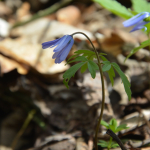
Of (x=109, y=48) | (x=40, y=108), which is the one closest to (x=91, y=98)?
(x=40, y=108)

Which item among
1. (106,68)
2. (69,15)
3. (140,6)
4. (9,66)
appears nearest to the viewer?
(106,68)

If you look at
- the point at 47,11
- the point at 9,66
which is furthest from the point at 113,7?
the point at 47,11

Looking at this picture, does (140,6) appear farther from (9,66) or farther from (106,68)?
(9,66)

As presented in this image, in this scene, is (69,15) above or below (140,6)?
below

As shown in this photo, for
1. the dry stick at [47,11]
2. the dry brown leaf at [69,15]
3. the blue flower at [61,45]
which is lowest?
the dry brown leaf at [69,15]

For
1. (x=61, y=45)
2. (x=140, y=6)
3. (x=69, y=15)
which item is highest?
(x=61, y=45)

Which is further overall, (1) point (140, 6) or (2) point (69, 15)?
(2) point (69, 15)

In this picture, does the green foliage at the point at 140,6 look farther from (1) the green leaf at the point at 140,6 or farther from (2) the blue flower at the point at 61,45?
(2) the blue flower at the point at 61,45

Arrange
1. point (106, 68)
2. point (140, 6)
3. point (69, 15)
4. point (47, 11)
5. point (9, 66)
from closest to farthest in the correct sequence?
point (106, 68)
point (140, 6)
point (9, 66)
point (69, 15)
point (47, 11)

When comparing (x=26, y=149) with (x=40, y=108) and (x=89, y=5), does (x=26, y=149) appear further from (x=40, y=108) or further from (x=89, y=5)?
(x=89, y=5)

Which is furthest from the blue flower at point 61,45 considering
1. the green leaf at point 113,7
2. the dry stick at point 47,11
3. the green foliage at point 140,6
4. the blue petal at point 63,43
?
the dry stick at point 47,11

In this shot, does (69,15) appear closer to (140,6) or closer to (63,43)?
(140,6)

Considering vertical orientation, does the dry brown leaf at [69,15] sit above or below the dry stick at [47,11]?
below
